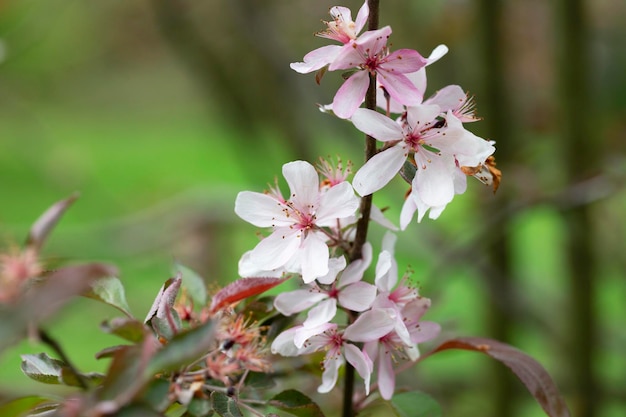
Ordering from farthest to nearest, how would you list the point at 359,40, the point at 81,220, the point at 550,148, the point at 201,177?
the point at 201,177
the point at 81,220
the point at 550,148
the point at 359,40

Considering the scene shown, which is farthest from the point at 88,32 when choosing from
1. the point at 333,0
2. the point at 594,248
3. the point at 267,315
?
the point at 267,315

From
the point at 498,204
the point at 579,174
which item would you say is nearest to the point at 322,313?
the point at 579,174

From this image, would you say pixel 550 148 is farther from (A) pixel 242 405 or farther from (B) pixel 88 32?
(B) pixel 88 32

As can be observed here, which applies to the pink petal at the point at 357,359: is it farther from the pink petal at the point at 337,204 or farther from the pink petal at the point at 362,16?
the pink petal at the point at 362,16

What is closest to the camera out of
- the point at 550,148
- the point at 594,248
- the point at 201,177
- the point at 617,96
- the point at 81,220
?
the point at 594,248

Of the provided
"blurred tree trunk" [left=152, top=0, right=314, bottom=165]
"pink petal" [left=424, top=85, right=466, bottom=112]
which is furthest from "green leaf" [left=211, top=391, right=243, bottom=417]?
"blurred tree trunk" [left=152, top=0, right=314, bottom=165]
